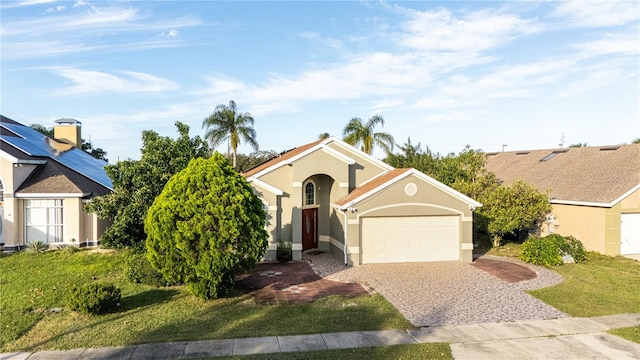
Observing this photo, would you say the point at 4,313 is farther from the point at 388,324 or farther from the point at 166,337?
the point at 388,324

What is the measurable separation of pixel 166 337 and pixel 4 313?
5.95m

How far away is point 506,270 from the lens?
17.8 metres

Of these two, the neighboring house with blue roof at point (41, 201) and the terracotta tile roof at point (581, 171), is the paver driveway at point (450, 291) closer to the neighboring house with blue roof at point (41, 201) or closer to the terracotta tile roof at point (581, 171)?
the terracotta tile roof at point (581, 171)

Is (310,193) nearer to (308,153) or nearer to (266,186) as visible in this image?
(308,153)

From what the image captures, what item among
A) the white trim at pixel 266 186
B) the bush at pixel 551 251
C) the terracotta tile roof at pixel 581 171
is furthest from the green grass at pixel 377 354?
the terracotta tile roof at pixel 581 171

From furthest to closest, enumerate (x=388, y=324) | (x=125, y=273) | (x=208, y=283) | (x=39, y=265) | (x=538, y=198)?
(x=538, y=198)
(x=39, y=265)
(x=125, y=273)
(x=208, y=283)
(x=388, y=324)

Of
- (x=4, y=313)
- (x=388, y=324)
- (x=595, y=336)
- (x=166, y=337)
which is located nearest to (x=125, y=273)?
(x=4, y=313)

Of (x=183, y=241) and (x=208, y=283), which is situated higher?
(x=183, y=241)

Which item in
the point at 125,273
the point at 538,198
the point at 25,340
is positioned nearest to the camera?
the point at 25,340

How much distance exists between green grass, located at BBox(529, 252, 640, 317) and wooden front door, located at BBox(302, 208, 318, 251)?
11158 mm

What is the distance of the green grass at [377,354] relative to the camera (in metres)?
9.07

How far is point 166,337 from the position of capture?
10297mm

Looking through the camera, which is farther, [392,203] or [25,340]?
[392,203]

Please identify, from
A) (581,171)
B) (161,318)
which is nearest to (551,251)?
(581,171)
